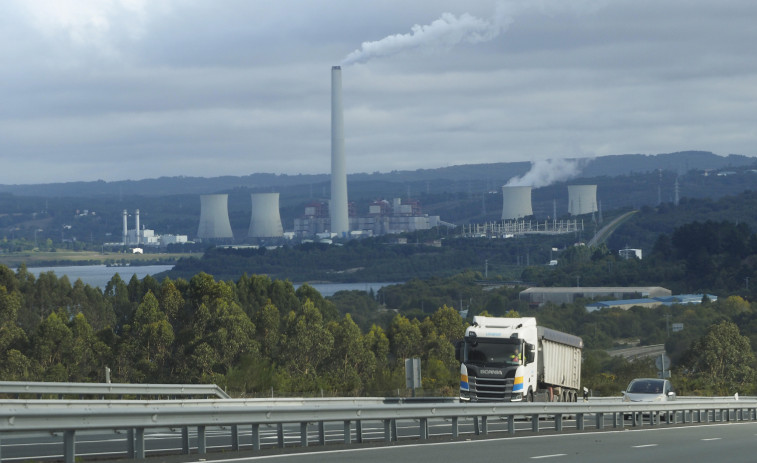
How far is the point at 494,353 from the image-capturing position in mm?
40969

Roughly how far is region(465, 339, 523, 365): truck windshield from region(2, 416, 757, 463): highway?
26.3 ft

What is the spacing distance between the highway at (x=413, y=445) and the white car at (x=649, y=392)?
376 inches

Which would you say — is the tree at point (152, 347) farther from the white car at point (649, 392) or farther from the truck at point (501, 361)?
the white car at point (649, 392)

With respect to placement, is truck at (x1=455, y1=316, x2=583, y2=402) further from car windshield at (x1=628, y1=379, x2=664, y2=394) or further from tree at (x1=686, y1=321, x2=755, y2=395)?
tree at (x1=686, y1=321, x2=755, y2=395)

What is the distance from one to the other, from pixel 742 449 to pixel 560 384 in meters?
20.2

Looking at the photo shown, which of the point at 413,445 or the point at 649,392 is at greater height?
the point at 413,445

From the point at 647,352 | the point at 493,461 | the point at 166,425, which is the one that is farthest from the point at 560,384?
the point at 647,352

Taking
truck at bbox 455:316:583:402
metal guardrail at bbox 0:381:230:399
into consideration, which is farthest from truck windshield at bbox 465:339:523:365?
metal guardrail at bbox 0:381:230:399

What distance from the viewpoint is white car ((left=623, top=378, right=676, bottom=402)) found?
140 feet

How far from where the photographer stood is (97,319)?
122688 millimetres

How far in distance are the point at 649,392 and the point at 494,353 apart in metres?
6.07

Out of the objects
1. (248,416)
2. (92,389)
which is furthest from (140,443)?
(92,389)

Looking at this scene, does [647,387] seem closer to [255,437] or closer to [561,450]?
[561,450]

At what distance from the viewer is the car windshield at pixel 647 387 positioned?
4333 cm
